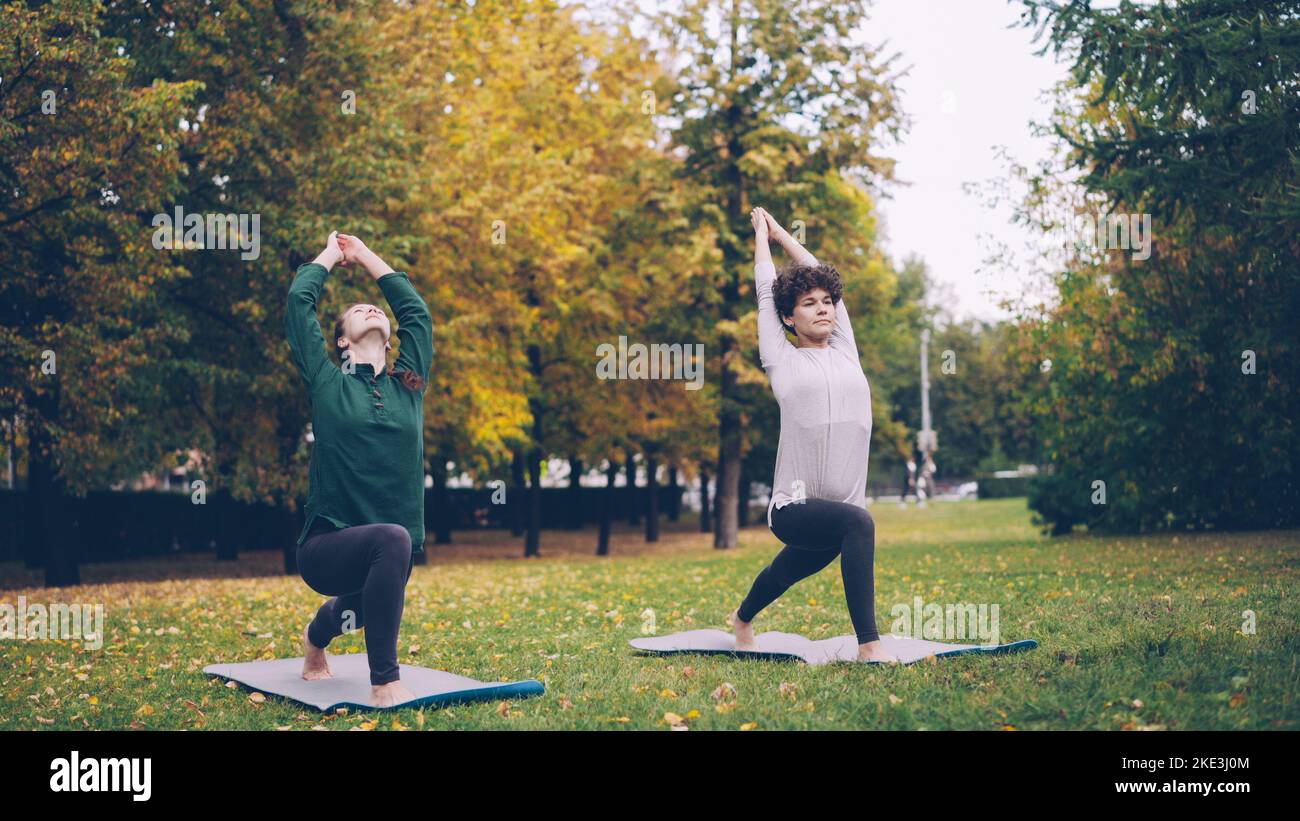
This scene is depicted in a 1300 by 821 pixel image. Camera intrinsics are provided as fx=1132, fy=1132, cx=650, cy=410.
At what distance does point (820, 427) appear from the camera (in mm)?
6270

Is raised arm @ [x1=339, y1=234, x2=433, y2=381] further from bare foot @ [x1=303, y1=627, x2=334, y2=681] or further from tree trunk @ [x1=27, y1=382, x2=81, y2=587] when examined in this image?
tree trunk @ [x1=27, y1=382, x2=81, y2=587]

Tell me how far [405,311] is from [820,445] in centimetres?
239

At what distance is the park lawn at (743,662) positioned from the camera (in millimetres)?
5059

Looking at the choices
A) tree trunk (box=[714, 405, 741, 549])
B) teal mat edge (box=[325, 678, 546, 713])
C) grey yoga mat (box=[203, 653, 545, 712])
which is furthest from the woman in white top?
tree trunk (box=[714, 405, 741, 549])

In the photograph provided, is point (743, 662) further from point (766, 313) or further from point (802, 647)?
point (766, 313)

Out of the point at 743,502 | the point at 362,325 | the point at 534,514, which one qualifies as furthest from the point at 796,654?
the point at 743,502

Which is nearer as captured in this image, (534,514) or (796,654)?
(796,654)

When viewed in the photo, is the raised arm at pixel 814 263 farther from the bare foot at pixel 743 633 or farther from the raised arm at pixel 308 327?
the raised arm at pixel 308 327

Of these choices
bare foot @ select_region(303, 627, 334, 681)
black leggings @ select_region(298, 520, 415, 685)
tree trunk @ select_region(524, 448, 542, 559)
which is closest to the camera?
black leggings @ select_region(298, 520, 415, 685)

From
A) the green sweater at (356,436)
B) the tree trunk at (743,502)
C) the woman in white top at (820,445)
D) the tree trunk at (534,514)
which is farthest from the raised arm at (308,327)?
the tree trunk at (743,502)

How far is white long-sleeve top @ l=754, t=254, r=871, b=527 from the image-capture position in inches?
247
